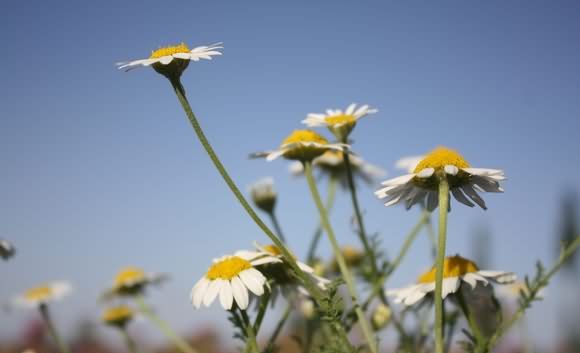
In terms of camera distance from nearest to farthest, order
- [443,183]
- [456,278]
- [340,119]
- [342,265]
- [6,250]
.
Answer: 1. [443,183]
2. [456,278]
3. [342,265]
4. [340,119]
5. [6,250]

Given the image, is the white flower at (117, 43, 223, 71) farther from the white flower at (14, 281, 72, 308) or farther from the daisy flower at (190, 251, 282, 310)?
the white flower at (14, 281, 72, 308)

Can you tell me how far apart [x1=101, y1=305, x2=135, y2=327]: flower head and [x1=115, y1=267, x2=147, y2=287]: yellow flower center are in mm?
158

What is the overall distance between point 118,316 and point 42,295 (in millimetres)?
679

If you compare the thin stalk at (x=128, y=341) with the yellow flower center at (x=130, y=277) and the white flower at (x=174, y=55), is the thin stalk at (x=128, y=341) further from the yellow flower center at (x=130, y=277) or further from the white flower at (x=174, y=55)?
the white flower at (x=174, y=55)

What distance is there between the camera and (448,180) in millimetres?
1818

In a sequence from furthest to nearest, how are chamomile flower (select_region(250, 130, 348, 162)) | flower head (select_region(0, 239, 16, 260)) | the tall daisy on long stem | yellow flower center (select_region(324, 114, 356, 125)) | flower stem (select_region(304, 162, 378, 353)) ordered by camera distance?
flower head (select_region(0, 239, 16, 260)), yellow flower center (select_region(324, 114, 356, 125)), chamomile flower (select_region(250, 130, 348, 162)), flower stem (select_region(304, 162, 378, 353)), the tall daisy on long stem

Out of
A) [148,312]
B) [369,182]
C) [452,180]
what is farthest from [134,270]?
[452,180]

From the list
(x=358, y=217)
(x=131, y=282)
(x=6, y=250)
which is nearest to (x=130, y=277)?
(x=131, y=282)

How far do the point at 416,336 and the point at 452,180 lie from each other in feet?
3.95

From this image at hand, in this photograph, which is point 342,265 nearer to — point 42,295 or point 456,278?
point 456,278

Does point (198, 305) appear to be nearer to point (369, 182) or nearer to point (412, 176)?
point (412, 176)

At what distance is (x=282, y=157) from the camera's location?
239cm

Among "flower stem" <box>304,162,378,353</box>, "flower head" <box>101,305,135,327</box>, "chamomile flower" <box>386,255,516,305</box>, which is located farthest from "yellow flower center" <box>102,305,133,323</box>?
"chamomile flower" <box>386,255,516,305</box>

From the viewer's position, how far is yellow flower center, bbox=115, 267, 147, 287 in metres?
3.78
